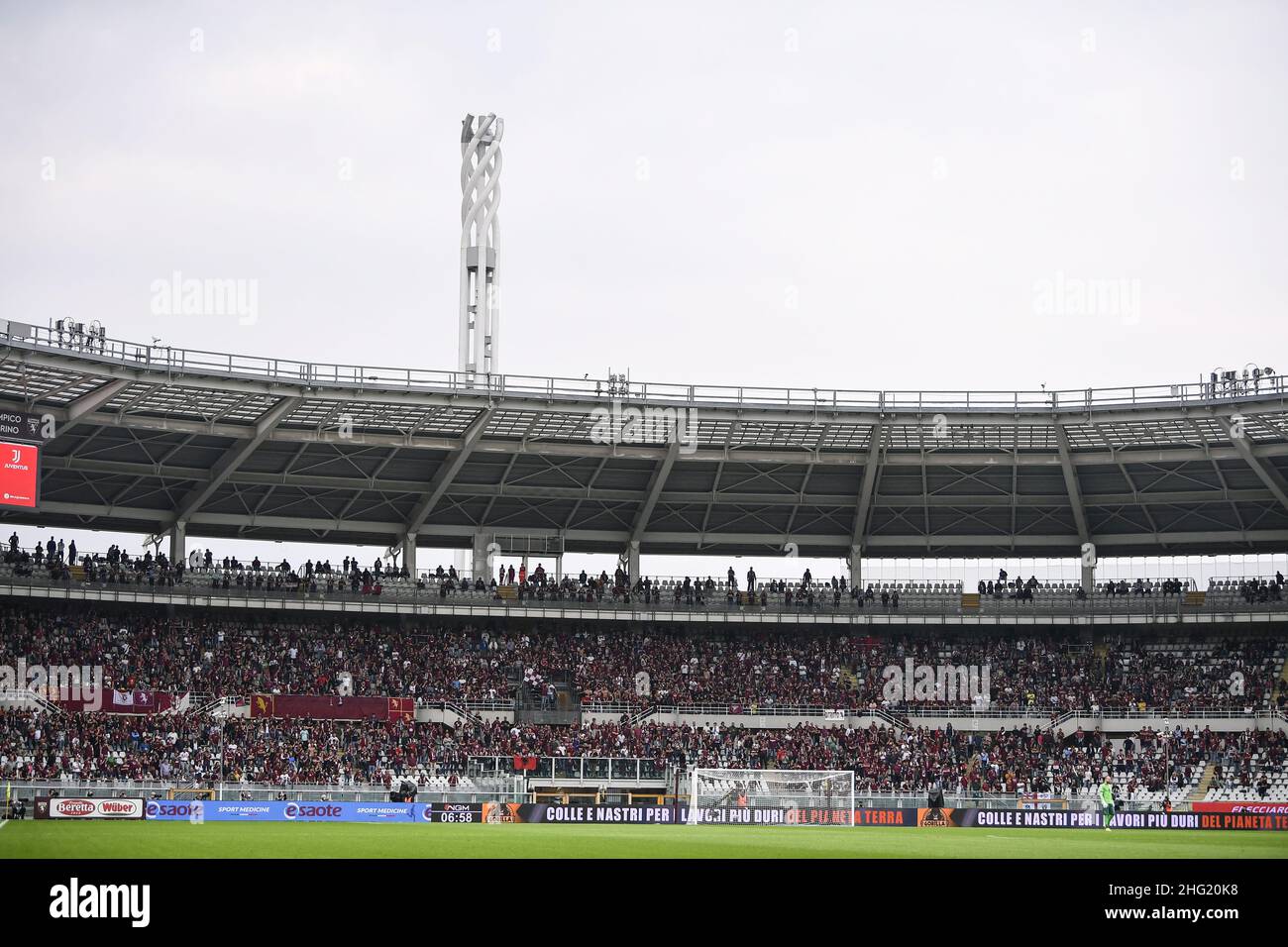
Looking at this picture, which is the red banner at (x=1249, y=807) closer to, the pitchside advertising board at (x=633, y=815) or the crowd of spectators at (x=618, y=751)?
the pitchside advertising board at (x=633, y=815)

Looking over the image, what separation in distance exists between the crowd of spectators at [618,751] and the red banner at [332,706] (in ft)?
1.35

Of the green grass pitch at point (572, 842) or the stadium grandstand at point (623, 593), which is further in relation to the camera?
the stadium grandstand at point (623, 593)

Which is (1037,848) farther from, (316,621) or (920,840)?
(316,621)

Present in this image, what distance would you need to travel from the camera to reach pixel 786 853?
28.8 metres

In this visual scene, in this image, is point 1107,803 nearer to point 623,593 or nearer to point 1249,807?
point 1249,807

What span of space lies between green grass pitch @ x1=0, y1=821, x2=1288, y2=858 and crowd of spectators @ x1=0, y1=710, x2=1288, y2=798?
33.9 ft

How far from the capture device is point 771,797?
49.2 meters

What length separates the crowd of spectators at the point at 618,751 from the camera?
5050cm

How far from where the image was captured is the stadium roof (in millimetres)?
53500

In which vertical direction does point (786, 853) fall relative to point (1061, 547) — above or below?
below

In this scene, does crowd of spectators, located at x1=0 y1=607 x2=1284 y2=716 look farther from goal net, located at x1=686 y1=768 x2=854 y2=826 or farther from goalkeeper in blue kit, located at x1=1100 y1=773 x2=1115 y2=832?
goalkeeper in blue kit, located at x1=1100 y1=773 x2=1115 y2=832

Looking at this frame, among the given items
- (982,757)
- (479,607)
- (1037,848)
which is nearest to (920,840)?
(1037,848)

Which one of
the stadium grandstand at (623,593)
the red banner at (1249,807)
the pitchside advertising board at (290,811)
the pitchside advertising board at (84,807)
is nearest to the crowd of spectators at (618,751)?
the stadium grandstand at (623,593)
